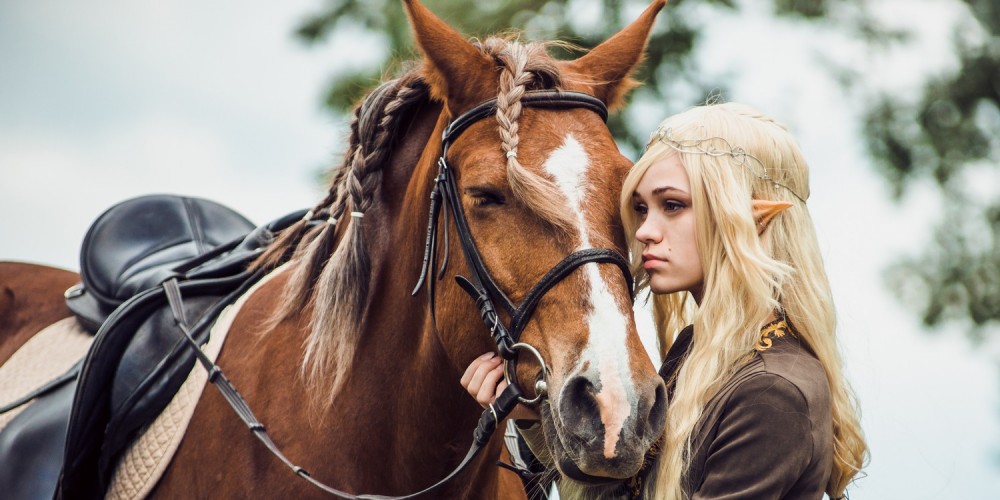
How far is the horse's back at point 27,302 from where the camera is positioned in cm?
369

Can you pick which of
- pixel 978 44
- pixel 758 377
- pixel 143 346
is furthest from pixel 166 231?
pixel 978 44

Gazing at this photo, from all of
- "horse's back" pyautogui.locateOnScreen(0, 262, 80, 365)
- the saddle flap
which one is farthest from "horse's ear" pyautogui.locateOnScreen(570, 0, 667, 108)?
"horse's back" pyautogui.locateOnScreen(0, 262, 80, 365)

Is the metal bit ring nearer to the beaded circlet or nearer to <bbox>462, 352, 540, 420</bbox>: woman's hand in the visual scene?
<bbox>462, 352, 540, 420</bbox>: woman's hand

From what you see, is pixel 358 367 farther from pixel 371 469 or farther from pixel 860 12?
pixel 860 12

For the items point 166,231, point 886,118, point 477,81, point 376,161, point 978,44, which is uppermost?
point 477,81

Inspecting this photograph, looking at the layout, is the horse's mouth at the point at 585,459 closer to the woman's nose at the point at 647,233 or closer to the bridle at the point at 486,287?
the bridle at the point at 486,287

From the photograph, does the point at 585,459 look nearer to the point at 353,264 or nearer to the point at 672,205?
the point at 672,205

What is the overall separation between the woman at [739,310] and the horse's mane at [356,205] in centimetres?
36

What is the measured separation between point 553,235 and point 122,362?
1545 mm

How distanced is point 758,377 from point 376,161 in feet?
3.76

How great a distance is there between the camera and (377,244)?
7.75 feet

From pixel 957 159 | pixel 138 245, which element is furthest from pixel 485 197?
pixel 957 159

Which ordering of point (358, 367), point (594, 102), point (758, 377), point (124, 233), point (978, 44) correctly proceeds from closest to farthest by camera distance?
point (758, 377) < point (594, 102) < point (358, 367) < point (124, 233) < point (978, 44)

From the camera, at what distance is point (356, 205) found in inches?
91.8
